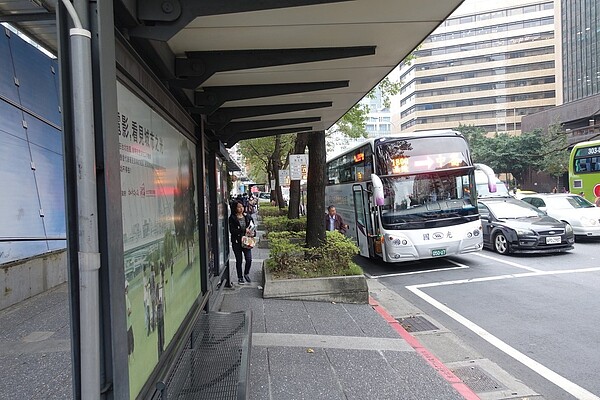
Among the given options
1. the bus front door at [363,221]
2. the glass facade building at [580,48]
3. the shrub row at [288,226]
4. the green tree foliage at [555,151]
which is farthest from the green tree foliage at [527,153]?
the bus front door at [363,221]

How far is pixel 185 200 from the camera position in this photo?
3883 mm

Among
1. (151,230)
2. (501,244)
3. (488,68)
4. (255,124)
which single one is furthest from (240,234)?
(488,68)

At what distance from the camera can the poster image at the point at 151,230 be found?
229 centimetres

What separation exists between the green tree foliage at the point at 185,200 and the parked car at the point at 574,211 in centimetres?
1390

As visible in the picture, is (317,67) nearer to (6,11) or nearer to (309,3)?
(309,3)

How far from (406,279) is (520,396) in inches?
227

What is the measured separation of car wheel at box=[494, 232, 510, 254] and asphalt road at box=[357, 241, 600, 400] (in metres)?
0.20

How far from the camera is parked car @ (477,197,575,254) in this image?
37.6 ft

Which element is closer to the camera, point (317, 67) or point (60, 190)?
point (317, 67)

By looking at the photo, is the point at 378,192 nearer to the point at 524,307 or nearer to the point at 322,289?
the point at 322,289

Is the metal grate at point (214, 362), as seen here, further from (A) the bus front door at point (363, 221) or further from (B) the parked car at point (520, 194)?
(B) the parked car at point (520, 194)

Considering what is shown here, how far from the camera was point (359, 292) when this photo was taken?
7.20 metres

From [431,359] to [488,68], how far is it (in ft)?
303

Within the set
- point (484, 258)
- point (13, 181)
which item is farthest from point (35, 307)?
point (484, 258)
